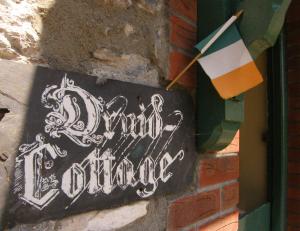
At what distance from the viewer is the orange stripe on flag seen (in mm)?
979

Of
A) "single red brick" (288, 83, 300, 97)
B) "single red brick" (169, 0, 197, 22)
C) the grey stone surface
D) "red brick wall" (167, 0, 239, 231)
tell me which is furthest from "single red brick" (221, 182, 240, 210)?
"single red brick" (288, 83, 300, 97)

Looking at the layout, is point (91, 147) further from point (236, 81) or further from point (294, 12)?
point (294, 12)

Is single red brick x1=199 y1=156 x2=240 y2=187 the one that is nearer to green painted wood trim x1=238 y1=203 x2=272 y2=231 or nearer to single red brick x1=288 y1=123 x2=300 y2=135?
green painted wood trim x1=238 y1=203 x2=272 y2=231

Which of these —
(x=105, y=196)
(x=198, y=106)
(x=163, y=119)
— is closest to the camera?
(x=105, y=196)

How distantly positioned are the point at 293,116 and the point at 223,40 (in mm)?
1240

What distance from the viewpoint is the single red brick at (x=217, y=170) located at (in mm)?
1120

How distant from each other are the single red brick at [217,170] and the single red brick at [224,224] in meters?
0.13

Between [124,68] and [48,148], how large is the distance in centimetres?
29

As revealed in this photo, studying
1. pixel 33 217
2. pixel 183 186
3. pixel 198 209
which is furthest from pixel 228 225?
pixel 33 217

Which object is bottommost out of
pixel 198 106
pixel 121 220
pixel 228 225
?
pixel 228 225

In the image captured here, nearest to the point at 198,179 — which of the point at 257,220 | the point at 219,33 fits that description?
the point at 219,33

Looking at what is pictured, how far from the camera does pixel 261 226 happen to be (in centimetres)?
183

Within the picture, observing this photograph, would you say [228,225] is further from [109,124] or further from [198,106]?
[109,124]

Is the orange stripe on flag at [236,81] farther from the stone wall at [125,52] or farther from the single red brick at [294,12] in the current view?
the single red brick at [294,12]
